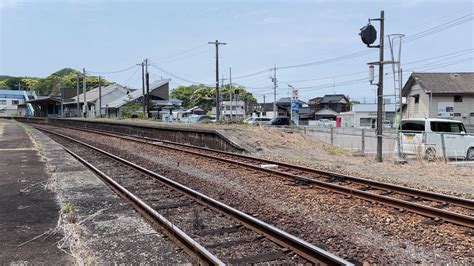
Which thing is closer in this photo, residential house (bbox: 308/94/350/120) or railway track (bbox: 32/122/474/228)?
railway track (bbox: 32/122/474/228)

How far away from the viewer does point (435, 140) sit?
16734 millimetres

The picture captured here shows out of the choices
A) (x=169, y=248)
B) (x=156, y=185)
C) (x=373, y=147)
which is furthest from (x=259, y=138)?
(x=169, y=248)

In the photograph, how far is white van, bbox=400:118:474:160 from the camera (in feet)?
54.2

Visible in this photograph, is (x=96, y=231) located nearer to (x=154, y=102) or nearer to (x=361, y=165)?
(x=361, y=165)

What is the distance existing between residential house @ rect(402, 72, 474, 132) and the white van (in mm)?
30126

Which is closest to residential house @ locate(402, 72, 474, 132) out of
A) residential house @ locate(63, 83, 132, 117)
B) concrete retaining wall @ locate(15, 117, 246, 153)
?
concrete retaining wall @ locate(15, 117, 246, 153)

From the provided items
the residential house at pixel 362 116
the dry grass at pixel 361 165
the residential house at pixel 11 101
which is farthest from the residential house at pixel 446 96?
the residential house at pixel 11 101

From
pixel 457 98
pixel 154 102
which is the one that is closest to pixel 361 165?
pixel 457 98

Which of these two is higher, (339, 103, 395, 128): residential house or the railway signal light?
the railway signal light

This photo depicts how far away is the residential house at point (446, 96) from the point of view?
1807 inches

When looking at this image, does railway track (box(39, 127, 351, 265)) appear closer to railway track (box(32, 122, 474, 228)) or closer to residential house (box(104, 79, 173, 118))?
railway track (box(32, 122, 474, 228))

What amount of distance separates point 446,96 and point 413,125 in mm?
32577

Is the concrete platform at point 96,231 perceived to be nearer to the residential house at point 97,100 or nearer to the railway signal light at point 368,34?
the railway signal light at point 368,34

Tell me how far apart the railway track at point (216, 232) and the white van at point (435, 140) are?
11.1m
